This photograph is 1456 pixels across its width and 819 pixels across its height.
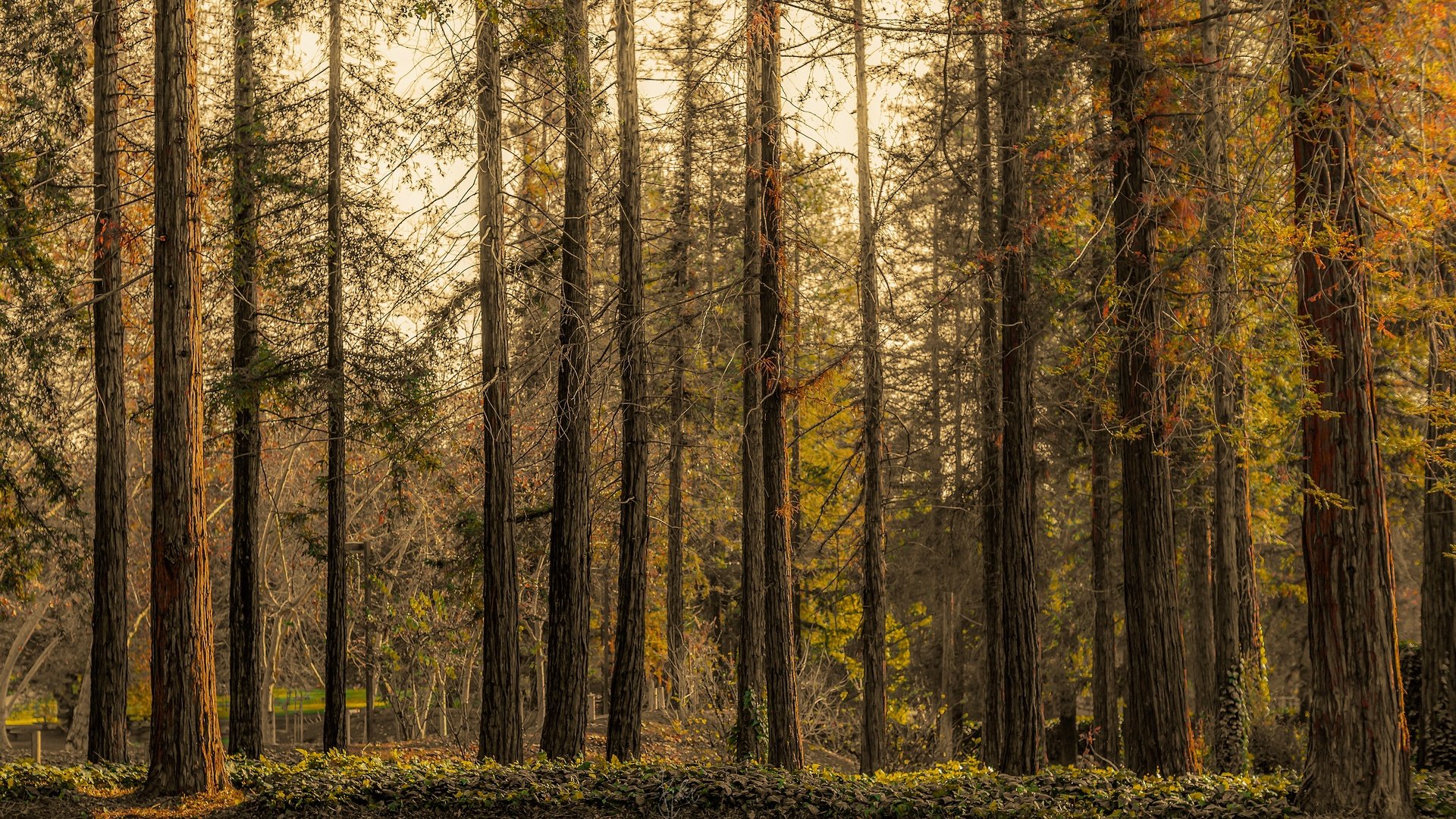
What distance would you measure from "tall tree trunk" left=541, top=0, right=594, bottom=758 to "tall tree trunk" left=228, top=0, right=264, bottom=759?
5.33m

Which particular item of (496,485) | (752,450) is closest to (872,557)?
(752,450)

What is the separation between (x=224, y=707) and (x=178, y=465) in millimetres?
50658

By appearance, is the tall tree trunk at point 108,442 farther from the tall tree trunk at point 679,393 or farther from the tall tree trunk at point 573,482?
the tall tree trunk at point 679,393

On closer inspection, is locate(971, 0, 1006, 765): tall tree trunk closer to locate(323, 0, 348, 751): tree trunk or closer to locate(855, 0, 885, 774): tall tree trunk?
locate(855, 0, 885, 774): tall tree trunk

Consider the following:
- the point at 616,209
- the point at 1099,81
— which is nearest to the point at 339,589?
the point at 616,209

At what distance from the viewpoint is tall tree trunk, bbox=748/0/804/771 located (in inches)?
516

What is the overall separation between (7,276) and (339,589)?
6209 mm

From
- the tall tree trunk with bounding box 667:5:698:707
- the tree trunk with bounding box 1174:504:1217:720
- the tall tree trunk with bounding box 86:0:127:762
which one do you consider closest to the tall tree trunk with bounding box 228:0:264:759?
the tall tree trunk with bounding box 86:0:127:762

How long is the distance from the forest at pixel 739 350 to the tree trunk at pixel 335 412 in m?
0.08

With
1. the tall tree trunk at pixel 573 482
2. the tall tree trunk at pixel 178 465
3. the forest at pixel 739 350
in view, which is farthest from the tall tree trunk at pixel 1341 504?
the tall tree trunk at pixel 178 465

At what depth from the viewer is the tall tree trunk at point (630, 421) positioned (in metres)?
12.6

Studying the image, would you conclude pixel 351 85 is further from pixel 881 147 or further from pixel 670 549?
pixel 670 549

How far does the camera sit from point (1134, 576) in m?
11.7

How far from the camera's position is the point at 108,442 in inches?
519
